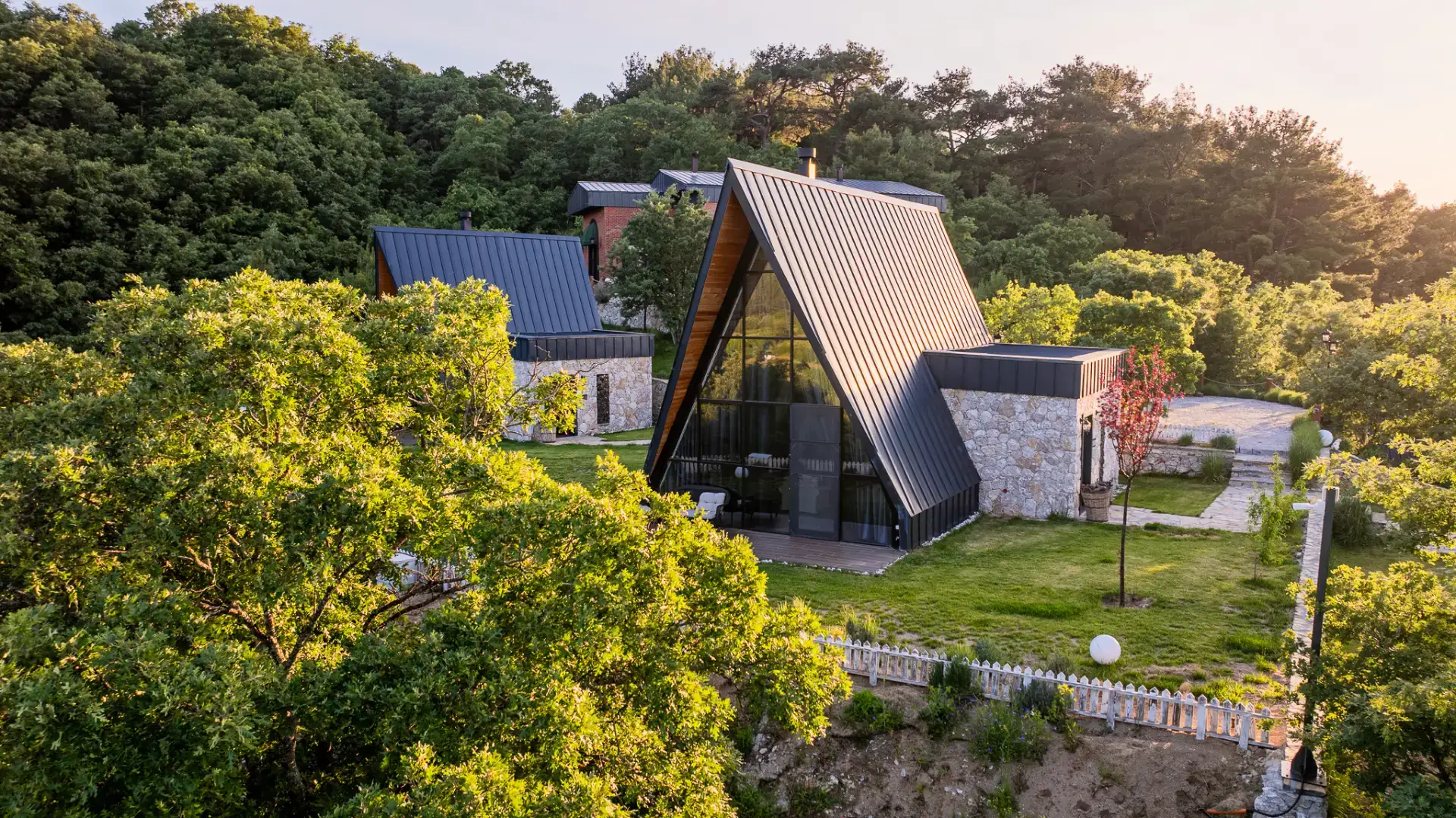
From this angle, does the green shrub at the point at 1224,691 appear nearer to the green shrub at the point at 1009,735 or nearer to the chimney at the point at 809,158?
the green shrub at the point at 1009,735

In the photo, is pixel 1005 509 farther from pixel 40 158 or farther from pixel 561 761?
pixel 40 158

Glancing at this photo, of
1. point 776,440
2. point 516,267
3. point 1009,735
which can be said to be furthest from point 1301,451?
point 516,267

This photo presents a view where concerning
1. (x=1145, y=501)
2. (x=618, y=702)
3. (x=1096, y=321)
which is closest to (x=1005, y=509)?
(x=1145, y=501)

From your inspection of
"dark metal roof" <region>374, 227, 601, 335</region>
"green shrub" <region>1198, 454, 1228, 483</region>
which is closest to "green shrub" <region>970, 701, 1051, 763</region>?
"green shrub" <region>1198, 454, 1228, 483</region>

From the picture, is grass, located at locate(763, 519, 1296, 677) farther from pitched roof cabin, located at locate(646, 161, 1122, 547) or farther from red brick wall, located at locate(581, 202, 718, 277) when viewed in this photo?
red brick wall, located at locate(581, 202, 718, 277)

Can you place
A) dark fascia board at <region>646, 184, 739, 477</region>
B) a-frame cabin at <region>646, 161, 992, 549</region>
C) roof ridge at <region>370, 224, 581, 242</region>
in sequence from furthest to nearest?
roof ridge at <region>370, 224, 581, 242</region>
a-frame cabin at <region>646, 161, 992, 549</region>
dark fascia board at <region>646, 184, 739, 477</region>
